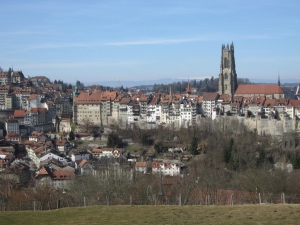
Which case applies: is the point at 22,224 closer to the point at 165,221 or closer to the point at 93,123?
the point at 165,221

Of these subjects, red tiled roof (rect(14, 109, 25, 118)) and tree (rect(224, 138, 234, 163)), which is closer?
tree (rect(224, 138, 234, 163))

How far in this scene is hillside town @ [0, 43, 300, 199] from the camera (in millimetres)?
37406

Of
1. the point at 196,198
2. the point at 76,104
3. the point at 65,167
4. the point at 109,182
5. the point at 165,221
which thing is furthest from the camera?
the point at 76,104

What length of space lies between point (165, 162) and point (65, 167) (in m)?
6.52

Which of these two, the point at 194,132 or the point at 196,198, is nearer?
the point at 196,198

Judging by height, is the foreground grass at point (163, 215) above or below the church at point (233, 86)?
below

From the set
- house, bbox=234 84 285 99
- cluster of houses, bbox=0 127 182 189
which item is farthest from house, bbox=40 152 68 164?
house, bbox=234 84 285 99

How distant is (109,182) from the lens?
66.8ft

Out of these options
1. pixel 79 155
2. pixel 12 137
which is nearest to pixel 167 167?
pixel 79 155

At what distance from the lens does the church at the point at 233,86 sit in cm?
5396

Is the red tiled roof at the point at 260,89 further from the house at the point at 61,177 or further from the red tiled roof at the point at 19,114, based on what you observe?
the house at the point at 61,177

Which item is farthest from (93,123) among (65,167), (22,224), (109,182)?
(22,224)

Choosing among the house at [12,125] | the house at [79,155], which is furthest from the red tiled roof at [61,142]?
the house at [12,125]

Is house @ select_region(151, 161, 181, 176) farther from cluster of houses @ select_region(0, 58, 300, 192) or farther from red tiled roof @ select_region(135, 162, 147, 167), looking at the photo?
red tiled roof @ select_region(135, 162, 147, 167)
